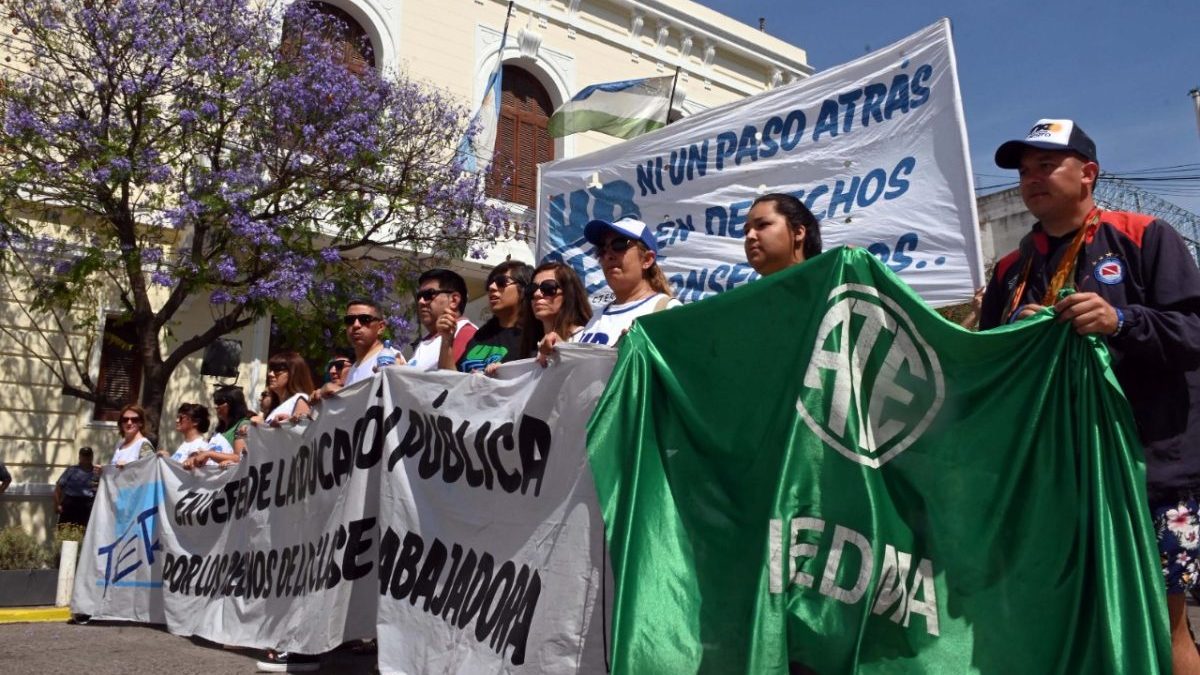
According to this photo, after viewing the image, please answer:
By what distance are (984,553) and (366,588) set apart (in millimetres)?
3001

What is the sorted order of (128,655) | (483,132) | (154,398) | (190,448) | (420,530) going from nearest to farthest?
1. (420,530)
2. (128,655)
3. (190,448)
4. (154,398)
5. (483,132)

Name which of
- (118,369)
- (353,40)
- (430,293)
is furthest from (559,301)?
(353,40)

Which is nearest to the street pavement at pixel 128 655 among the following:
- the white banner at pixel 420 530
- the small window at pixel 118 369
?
the white banner at pixel 420 530

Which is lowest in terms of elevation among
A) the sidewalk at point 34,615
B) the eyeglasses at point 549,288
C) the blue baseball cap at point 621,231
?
the sidewalk at point 34,615

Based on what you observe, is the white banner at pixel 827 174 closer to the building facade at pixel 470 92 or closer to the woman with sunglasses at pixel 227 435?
the woman with sunglasses at pixel 227 435

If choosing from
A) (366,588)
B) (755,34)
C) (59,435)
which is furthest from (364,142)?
(755,34)

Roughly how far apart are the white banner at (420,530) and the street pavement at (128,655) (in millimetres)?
159

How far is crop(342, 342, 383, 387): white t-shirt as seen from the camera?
566 cm

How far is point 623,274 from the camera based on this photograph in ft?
14.3

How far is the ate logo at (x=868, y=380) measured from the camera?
2994 mm

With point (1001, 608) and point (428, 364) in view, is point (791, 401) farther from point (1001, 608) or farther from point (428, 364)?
point (428, 364)

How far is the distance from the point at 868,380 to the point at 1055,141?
34.5 inches

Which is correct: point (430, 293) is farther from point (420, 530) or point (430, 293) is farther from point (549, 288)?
point (420, 530)

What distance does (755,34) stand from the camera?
2091 centimetres
